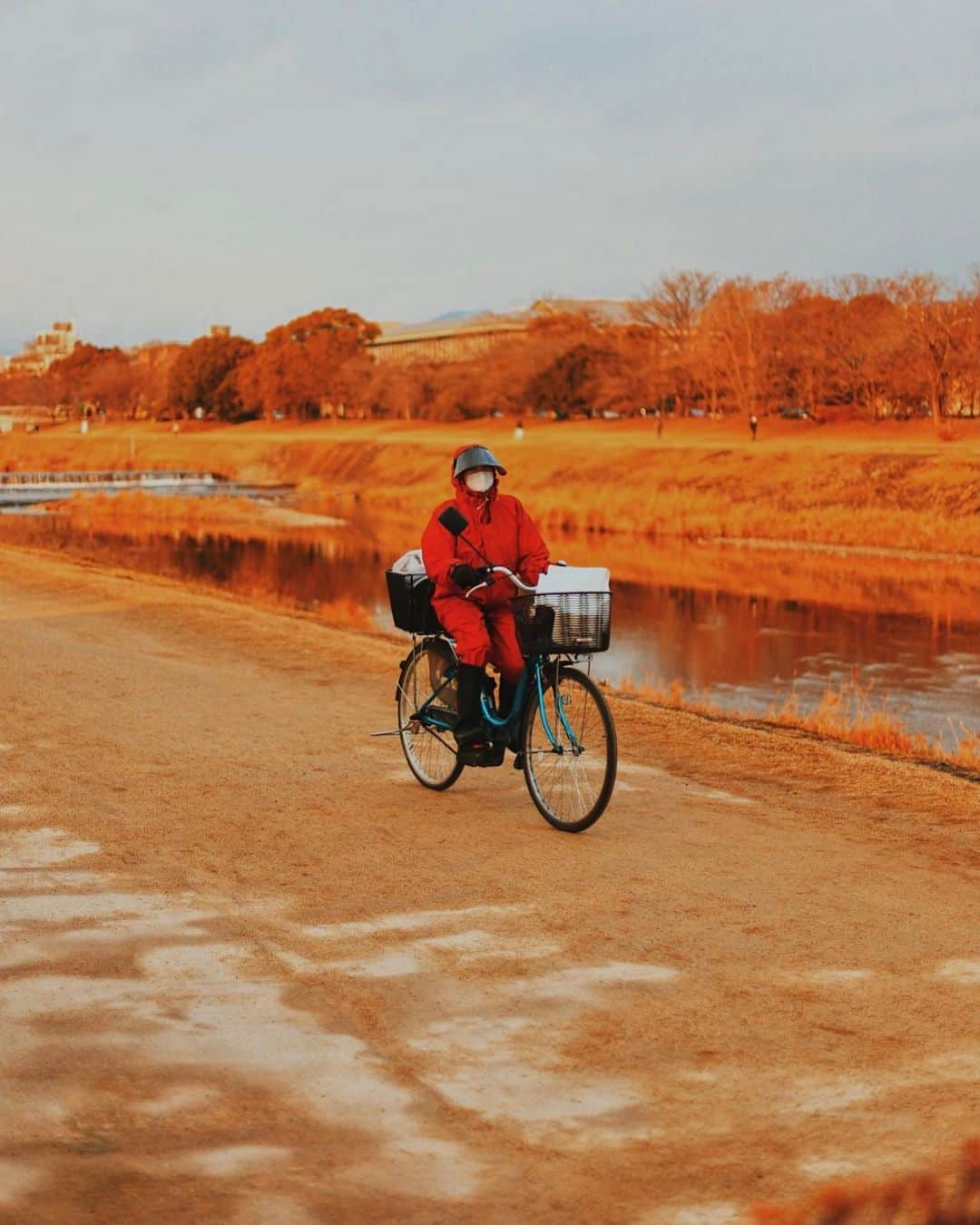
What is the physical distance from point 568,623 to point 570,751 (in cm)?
63

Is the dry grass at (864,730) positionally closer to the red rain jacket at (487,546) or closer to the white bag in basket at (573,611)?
the white bag in basket at (573,611)

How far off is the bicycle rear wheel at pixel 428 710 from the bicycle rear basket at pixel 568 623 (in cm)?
73

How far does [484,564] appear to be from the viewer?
315 inches

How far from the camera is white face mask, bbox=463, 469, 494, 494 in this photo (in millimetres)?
7988

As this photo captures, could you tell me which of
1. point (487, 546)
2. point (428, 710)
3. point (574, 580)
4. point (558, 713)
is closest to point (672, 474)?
point (428, 710)

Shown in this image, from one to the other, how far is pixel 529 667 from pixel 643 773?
1.86 metres

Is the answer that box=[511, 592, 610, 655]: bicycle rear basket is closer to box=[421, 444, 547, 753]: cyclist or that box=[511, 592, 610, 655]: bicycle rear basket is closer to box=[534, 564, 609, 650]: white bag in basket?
box=[534, 564, 609, 650]: white bag in basket

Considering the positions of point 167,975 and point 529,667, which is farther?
point 529,667

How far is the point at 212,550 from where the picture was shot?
40.5 meters

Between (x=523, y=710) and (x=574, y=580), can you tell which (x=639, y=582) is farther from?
(x=523, y=710)

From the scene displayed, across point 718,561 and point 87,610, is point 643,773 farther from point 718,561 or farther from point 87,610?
point 718,561

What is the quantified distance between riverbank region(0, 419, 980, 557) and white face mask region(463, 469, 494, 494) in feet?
102

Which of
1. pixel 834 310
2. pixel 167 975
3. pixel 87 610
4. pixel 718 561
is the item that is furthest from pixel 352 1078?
pixel 834 310

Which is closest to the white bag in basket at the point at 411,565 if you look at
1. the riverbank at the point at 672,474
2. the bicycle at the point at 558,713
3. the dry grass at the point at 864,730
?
the bicycle at the point at 558,713
